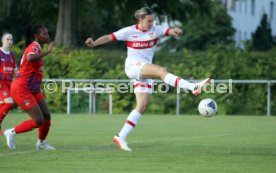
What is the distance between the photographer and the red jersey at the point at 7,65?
59.2ft

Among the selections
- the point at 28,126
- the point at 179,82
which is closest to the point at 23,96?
the point at 28,126

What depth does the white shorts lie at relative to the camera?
14.0 m

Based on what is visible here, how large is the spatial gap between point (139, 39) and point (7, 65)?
477cm

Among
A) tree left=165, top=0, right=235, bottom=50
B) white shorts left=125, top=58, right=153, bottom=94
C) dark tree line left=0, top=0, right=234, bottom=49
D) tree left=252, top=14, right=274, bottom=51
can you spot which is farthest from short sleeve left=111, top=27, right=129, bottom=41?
tree left=165, top=0, right=235, bottom=50

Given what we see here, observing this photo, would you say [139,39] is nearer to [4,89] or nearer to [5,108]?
[5,108]

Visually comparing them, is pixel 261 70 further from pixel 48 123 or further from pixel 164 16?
pixel 48 123

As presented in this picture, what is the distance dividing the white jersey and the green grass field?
1.53 m

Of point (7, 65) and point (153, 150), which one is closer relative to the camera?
point (153, 150)

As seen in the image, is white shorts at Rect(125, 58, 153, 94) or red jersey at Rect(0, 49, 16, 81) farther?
red jersey at Rect(0, 49, 16, 81)

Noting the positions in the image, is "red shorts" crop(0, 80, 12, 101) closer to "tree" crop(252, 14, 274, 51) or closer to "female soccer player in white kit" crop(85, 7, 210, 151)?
"female soccer player in white kit" crop(85, 7, 210, 151)

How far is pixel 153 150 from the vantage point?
14477mm

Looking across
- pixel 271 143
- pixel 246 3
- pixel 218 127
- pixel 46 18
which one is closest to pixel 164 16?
pixel 46 18

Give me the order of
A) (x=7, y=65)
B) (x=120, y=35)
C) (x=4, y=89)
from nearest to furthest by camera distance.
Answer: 1. (x=120, y=35)
2. (x=7, y=65)
3. (x=4, y=89)

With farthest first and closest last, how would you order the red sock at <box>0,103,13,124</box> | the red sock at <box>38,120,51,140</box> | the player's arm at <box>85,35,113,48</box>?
the red sock at <box>0,103,13,124</box> < the red sock at <box>38,120,51,140</box> < the player's arm at <box>85,35,113,48</box>
